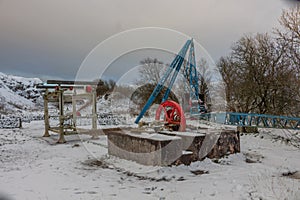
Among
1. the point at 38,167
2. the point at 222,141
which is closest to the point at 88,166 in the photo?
the point at 38,167

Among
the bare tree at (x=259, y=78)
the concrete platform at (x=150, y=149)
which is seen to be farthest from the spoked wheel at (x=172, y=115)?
the bare tree at (x=259, y=78)

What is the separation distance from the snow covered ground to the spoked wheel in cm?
213

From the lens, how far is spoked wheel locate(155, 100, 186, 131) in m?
8.12

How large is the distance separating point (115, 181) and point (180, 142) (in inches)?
79.3

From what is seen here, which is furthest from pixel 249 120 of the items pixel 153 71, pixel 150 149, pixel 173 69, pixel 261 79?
pixel 150 149

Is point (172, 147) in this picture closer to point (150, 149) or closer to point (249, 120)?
point (150, 149)

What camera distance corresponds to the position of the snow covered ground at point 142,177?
13.5 feet

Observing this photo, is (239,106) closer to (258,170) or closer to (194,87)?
(194,87)

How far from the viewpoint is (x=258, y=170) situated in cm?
557

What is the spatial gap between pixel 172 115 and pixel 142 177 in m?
4.56

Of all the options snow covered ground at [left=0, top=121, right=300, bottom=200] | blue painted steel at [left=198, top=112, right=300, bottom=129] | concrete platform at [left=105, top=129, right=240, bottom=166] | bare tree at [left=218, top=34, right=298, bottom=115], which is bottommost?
snow covered ground at [left=0, top=121, right=300, bottom=200]

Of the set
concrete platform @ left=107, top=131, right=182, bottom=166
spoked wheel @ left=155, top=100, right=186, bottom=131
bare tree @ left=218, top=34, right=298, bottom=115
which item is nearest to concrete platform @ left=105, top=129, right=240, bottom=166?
concrete platform @ left=107, top=131, right=182, bottom=166

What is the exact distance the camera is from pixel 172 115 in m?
9.50

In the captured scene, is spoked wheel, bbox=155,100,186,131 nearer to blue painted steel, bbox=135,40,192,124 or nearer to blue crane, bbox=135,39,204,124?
blue crane, bbox=135,39,204,124
